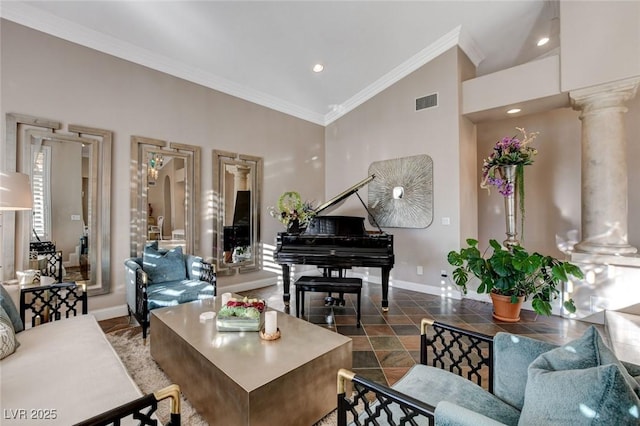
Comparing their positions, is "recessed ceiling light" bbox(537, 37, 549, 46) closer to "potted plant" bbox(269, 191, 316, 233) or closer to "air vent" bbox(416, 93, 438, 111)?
"air vent" bbox(416, 93, 438, 111)

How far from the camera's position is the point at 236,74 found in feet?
14.6

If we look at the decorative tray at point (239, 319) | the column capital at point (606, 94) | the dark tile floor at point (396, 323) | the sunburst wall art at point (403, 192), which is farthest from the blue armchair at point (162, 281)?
the column capital at point (606, 94)

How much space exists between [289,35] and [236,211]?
9.15 feet

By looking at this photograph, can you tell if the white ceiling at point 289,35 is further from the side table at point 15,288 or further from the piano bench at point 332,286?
the piano bench at point 332,286

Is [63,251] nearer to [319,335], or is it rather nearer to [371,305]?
[319,335]

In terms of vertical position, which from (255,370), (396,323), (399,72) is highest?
(399,72)

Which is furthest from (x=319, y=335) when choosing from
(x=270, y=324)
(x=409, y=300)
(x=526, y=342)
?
(x=409, y=300)

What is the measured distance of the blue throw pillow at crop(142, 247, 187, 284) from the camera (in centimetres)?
333

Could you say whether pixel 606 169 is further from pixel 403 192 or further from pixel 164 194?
pixel 164 194

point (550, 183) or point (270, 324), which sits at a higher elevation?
point (550, 183)

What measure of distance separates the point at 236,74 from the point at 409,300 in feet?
14.7

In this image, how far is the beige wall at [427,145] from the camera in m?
4.35

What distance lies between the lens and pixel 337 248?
3781 millimetres

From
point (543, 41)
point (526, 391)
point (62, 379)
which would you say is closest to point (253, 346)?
point (62, 379)
